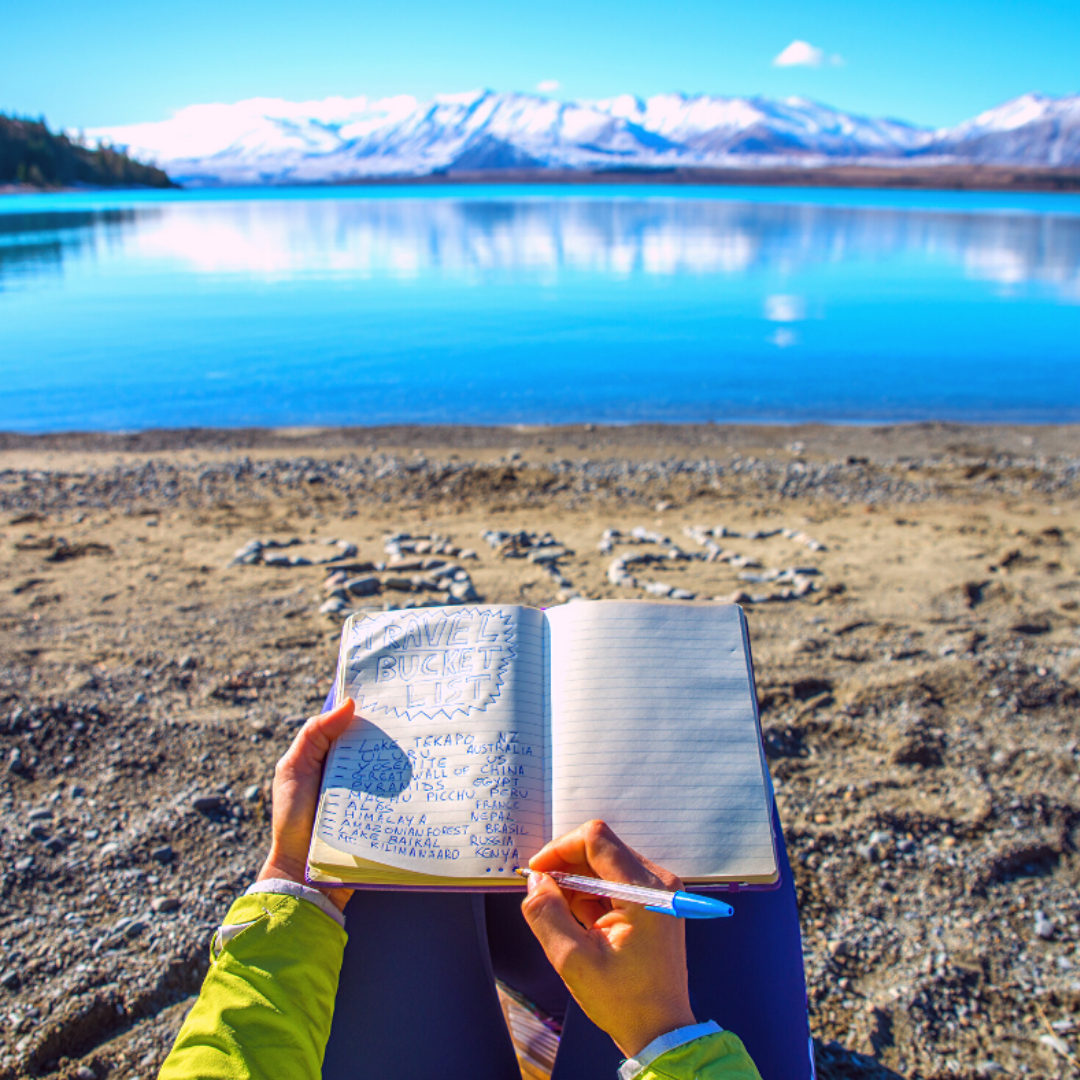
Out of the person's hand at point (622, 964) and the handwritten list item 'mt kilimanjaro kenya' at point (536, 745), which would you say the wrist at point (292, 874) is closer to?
the handwritten list item 'mt kilimanjaro kenya' at point (536, 745)

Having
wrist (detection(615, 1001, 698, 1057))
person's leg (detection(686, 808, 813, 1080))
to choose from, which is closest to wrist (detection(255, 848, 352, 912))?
wrist (detection(615, 1001, 698, 1057))

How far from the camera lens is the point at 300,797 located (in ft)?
5.40

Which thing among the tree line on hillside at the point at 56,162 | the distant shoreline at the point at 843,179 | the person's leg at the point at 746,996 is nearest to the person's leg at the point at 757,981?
the person's leg at the point at 746,996

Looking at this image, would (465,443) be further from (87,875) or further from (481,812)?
(481,812)

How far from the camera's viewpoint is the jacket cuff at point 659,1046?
1241 millimetres

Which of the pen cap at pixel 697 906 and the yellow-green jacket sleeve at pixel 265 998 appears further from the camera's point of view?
the yellow-green jacket sleeve at pixel 265 998

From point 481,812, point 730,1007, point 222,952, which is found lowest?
point 730,1007

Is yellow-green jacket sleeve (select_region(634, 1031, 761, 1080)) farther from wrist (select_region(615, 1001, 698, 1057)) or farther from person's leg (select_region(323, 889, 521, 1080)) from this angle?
person's leg (select_region(323, 889, 521, 1080))

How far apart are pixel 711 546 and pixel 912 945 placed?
13.2 ft

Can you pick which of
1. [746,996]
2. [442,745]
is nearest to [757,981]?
[746,996]

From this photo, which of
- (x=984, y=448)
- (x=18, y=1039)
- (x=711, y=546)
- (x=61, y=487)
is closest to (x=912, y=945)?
(x=18, y=1039)

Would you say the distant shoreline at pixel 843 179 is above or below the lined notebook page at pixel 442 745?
above

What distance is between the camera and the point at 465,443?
38.3 ft

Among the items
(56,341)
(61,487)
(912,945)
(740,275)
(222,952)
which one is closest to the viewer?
(222,952)
